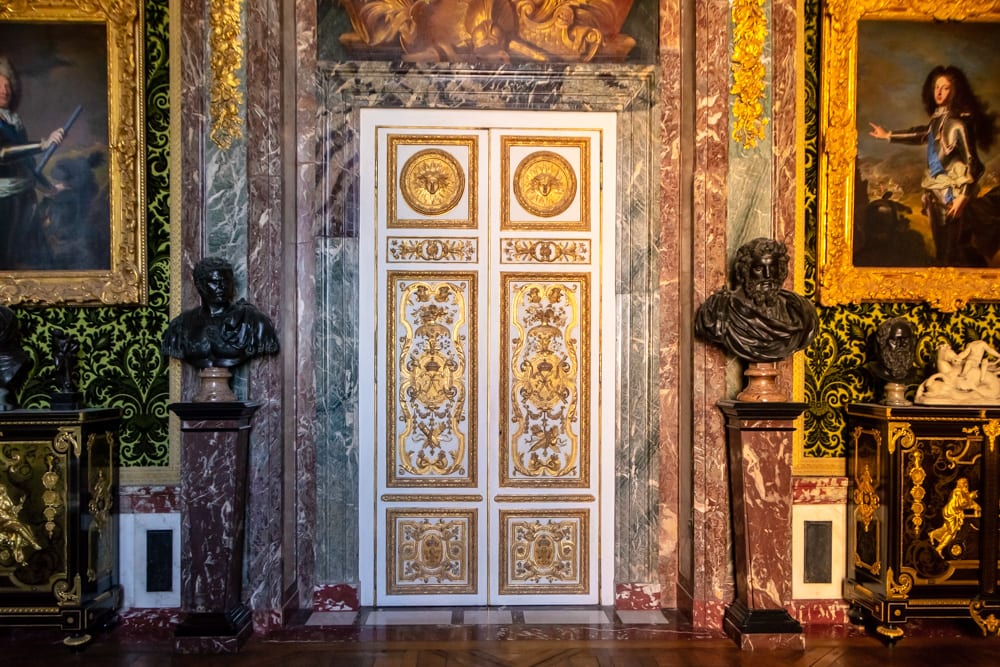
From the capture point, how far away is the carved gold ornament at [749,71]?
4.01 meters

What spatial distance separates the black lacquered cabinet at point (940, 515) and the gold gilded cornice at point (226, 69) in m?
3.87

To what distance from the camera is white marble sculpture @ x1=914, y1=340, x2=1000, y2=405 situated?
3961 mm

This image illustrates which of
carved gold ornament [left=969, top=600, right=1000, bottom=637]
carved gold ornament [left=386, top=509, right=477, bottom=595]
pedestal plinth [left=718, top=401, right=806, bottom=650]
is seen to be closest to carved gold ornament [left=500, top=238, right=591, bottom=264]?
pedestal plinth [left=718, top=401, right=806, bottom=650]

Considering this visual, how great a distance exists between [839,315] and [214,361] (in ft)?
11.7

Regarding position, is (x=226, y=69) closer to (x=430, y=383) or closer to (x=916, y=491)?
(x=430, y=383)

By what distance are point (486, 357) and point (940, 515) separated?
2628 millimetres

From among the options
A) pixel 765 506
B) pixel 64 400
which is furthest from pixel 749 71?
pixel 64 400

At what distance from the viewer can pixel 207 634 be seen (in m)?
3.67

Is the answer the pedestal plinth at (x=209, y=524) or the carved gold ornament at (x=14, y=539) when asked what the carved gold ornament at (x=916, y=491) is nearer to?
the pedestal plinth at (x=209, y=524)

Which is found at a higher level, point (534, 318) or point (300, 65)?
point (300, 65)

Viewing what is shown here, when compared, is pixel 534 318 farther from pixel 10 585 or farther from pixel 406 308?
pixel 10 585

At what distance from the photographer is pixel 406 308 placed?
440 cm

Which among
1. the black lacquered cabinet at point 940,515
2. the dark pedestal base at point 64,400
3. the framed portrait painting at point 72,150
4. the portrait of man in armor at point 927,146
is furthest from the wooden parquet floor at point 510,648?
the portrait of man in armor at point 927,146

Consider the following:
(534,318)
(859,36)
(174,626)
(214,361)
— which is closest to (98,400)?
(214,361)
